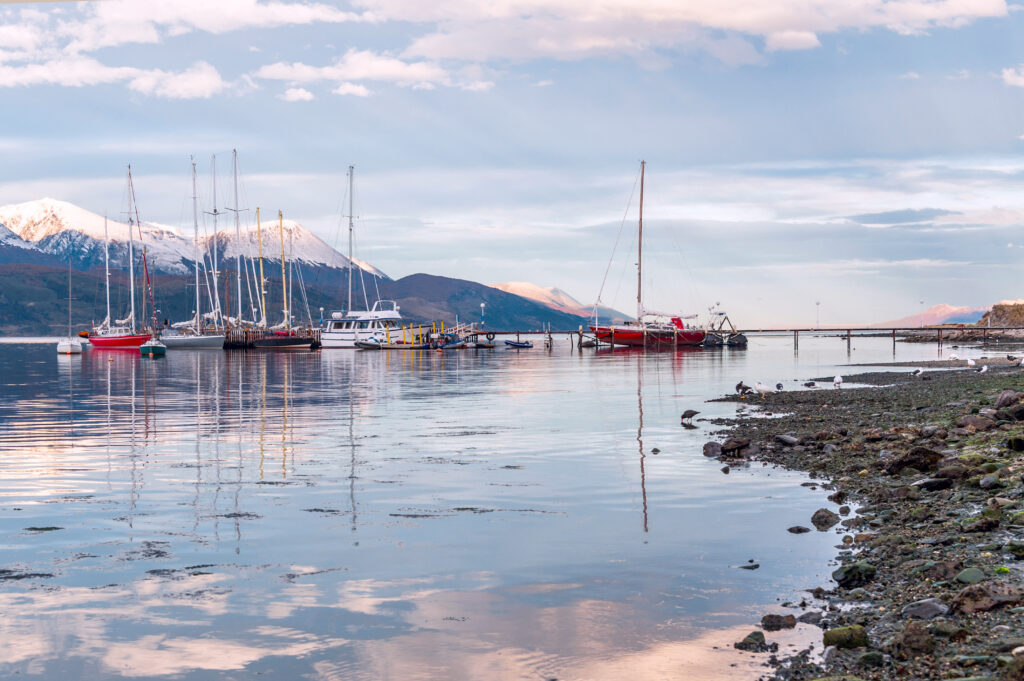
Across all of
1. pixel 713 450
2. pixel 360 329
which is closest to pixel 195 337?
pixel 360 329

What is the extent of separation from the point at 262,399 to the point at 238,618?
3451cm

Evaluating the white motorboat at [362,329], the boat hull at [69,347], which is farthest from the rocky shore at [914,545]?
the boat hull at [69,347]

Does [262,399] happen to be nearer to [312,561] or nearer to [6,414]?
[6,414]

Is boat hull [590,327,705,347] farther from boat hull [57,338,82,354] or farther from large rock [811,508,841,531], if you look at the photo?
large rock [811,508,841,531]

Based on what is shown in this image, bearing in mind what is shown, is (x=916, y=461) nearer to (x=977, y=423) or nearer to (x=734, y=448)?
(x=977, y=423)

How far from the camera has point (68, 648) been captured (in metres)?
9.57

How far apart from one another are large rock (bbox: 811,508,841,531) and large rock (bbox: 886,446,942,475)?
3275mm

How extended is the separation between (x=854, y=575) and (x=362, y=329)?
123 meters

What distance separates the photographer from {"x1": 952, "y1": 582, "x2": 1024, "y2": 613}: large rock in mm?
9008

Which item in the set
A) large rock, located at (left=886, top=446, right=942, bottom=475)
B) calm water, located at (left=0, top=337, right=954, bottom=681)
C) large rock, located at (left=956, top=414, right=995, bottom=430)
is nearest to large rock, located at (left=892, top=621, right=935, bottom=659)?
calm water, located at (left=0, top=337, right=954, bottom=681)

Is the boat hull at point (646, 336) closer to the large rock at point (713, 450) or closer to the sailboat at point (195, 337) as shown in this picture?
the sailboat at point (195, 337)

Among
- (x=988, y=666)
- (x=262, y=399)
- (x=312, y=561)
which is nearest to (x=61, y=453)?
(x=312, y=561)

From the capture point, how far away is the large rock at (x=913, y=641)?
27.5ft

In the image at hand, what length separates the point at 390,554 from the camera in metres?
13.3
